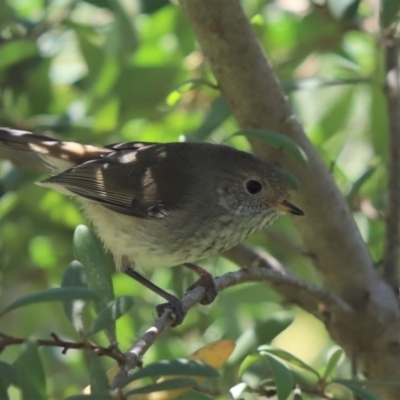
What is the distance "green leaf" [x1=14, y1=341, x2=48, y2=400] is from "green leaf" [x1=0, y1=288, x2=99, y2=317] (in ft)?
0.33

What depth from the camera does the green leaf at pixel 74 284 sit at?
6.31 ft

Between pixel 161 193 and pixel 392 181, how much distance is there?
3.10ft

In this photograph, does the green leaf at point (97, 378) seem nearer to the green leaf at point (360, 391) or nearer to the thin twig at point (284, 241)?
the green leaf at point (360, 391)

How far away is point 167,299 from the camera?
2914 millimetres

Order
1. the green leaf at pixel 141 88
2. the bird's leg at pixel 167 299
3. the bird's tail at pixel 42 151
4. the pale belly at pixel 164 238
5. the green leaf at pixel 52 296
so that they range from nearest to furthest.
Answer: the green leaf at pixel 52 296
the bird's leg at pixel 167 299
the pale belly at pixel 164 238
the bird's tail at pixel 42 151
the green leaf at pixel 141 88

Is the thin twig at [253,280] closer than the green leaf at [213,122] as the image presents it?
Yes

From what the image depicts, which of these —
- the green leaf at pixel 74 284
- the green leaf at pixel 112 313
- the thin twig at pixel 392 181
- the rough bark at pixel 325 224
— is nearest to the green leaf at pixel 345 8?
the thin twig at pixel 392 181

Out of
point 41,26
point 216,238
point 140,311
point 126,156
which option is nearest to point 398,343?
point 216,238

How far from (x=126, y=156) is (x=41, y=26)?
0.84 meters

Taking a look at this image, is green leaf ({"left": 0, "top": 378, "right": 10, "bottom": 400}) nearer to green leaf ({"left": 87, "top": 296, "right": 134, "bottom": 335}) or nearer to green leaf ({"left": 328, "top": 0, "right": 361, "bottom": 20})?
green leaf ({"left": 87, "top": 296, "right": 134, "bottom": 335})

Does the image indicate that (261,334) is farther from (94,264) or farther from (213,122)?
Result: (213,122)

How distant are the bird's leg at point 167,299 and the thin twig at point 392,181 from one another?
2.77 ft

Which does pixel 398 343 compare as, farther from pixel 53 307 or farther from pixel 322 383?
pixel 53 307

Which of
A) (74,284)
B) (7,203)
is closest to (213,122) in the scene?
(7,203)
